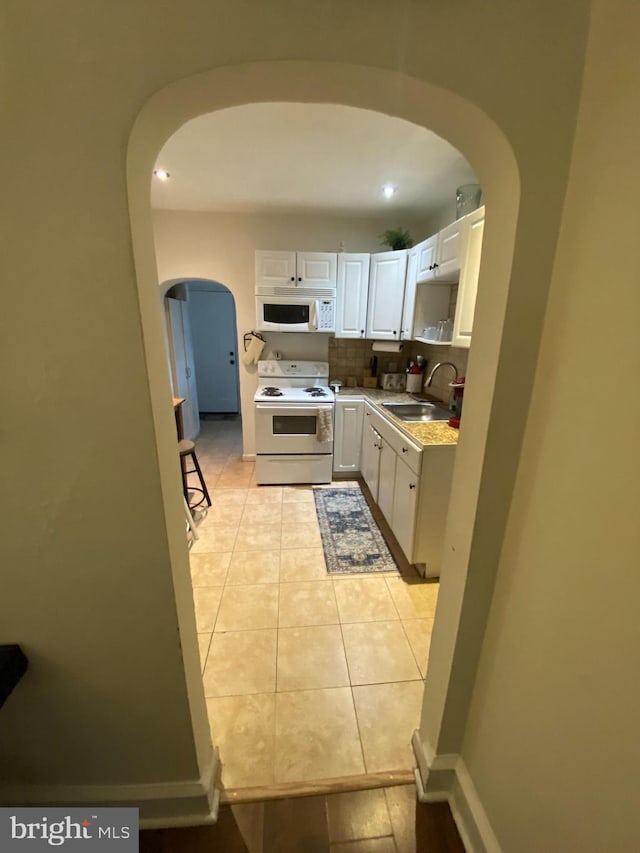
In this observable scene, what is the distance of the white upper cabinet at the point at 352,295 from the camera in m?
3.32

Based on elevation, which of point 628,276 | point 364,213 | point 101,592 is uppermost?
point 364,213

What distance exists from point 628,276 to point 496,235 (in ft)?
1.10

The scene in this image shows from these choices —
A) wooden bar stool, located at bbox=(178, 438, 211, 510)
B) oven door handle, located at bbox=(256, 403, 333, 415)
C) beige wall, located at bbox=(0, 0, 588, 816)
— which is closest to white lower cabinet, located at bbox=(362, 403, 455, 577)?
oven door handle, located at bbox=(256, 403, 333, 415)

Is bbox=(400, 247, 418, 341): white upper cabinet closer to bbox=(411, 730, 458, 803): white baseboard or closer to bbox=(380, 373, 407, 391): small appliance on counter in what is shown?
bbox=(380, 373, 407, 391): small appliance on counter

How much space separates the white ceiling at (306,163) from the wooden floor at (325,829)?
9.60 feet

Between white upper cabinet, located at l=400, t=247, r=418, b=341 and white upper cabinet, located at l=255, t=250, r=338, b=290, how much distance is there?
0.71 m

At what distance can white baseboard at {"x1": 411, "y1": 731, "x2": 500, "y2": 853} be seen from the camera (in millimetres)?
1045

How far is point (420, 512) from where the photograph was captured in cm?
211

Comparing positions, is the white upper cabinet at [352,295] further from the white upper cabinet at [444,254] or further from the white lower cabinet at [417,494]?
the white lower cabinet at [417,494]

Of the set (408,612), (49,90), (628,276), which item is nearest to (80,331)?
(49,90)

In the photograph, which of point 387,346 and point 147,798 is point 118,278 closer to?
Result: point 147,798

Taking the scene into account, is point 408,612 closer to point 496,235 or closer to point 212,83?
point 496,235

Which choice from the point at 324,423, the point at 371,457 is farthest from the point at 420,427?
the point at 324,423

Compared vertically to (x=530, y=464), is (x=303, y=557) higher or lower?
lower
